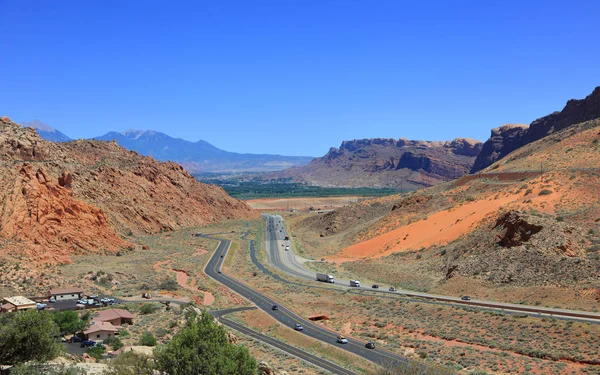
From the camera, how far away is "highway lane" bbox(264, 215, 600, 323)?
127 ft

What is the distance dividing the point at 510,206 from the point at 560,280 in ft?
87.9

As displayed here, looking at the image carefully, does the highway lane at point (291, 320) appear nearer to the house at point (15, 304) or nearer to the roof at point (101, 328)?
the roof at point (101, 328)

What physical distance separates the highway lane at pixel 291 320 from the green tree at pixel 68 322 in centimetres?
1633

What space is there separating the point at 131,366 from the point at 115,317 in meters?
16.2

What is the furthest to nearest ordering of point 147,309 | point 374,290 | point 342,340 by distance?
point 374,290, point 147,309, point 342,340

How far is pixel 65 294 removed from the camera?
45.9m

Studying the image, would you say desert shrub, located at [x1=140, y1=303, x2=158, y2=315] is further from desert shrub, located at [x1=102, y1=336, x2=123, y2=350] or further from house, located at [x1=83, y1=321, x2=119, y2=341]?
desert shrub, located at [x1=102, y1=336, x2=123, y2=350]

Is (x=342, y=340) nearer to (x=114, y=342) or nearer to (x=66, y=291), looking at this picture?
(x=114, y=342)

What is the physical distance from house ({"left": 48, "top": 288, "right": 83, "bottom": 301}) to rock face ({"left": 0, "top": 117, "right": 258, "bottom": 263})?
36.8ft

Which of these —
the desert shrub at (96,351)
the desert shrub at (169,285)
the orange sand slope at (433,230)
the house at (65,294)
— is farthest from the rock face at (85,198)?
the orange sand slope at (433,230)

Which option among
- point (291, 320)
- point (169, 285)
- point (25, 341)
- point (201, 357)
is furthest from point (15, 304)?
point (201, 357)

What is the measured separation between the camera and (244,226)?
128 meters

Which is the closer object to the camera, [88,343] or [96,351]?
[96,351]

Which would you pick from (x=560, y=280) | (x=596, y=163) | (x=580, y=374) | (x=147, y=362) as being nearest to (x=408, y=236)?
(x=596, y=163)
